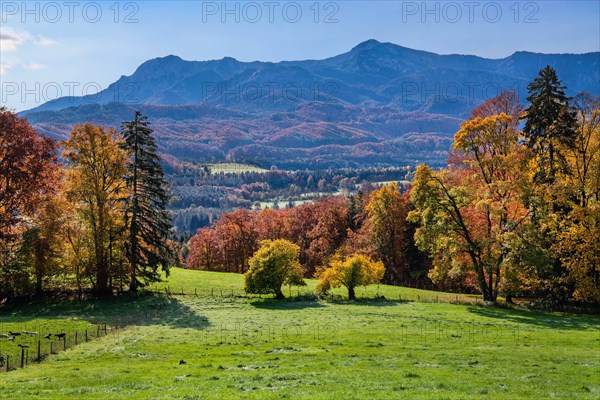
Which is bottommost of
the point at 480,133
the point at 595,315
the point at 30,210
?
the point at 595,315

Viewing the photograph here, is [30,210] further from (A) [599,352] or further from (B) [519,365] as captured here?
(A) [599,352]

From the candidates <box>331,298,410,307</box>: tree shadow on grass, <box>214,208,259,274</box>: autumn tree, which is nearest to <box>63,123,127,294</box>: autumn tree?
<box>331,298,410,307</box>: tree shadow on grass

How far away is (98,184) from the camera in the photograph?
49781 mm

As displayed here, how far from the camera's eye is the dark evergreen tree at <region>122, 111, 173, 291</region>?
49875mm

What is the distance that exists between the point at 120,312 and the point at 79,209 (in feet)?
41.0

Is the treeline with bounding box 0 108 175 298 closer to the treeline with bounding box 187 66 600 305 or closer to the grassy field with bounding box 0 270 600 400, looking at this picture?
the grassy field with bounding box 0 270 600 400

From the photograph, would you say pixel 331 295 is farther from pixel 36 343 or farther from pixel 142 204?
pixel 36 343

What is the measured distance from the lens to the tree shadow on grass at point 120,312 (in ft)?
128

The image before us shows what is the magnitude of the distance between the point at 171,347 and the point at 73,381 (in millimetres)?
8579

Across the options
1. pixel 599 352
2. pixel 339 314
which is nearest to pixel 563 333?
pixel 599 352

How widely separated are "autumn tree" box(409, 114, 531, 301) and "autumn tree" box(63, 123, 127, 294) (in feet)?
103

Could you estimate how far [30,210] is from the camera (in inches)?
1916

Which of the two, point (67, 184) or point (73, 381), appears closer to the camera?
point (73, 381)

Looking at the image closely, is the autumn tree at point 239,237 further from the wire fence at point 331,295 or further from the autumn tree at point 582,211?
the autumn tree at point 582,211
